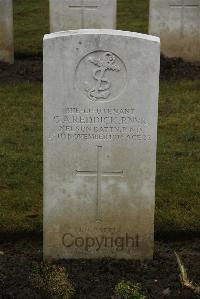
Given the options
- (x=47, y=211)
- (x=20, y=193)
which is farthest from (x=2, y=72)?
(x=47, y=211)

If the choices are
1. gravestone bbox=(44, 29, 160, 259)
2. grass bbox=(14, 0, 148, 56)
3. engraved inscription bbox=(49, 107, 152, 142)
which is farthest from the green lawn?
engraved inscription bbox=(49, 107, 152, 142)

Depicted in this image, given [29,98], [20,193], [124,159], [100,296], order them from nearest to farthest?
[100,296], [124,159], [20,193], [29,98]

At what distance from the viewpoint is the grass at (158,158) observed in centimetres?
595

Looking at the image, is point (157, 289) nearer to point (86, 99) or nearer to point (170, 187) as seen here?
point (86, 99)

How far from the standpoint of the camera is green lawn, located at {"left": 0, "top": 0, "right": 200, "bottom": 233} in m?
5.95

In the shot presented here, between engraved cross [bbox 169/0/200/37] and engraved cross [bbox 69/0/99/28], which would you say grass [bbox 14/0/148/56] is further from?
engraved cross [bbox 169/0/200/37]

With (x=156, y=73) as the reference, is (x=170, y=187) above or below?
below

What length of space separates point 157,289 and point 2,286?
0.96 m

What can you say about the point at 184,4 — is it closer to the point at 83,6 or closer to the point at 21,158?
the point at 83,6

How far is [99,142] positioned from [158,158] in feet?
7.99

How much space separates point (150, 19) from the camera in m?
11.2

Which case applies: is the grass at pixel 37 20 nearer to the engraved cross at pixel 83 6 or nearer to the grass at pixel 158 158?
the engraved cross at pixel 83 6

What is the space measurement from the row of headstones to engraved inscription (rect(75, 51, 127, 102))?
5.99m

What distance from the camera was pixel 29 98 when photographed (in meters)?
9.56
